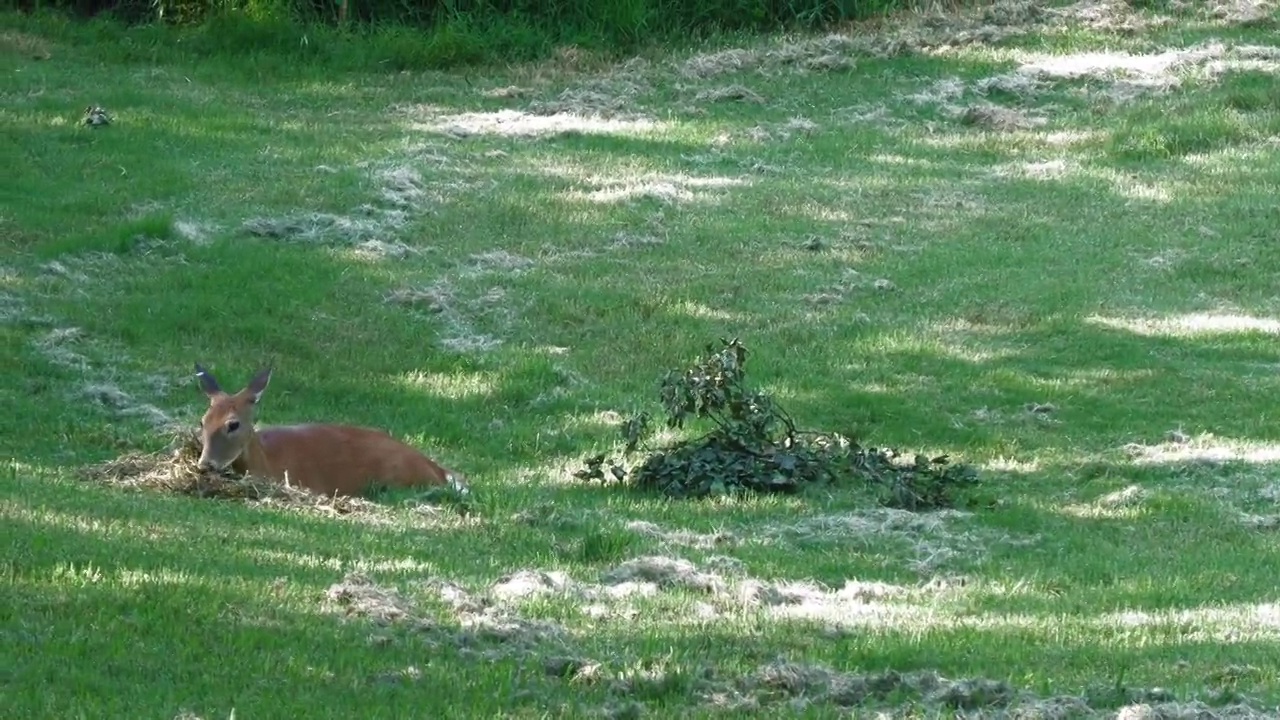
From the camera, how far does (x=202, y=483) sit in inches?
415

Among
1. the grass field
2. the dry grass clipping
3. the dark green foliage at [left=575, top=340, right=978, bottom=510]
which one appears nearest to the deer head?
the grass field

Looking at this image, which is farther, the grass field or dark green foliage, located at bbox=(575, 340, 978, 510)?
dark green foliage, located at bbox=(575, 340, 978, 510)

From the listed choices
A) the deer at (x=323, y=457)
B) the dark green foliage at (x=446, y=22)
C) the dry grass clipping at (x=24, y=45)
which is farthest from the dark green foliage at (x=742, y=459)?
the dry grass clipping at (x=24, y=45)

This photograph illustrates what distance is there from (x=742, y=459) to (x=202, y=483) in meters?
3.27

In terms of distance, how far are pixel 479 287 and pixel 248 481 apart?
218 inches

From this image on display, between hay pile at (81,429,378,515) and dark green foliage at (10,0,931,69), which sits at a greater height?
dark green foliage at (10,0,931,69)

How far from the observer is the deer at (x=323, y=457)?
426 inches

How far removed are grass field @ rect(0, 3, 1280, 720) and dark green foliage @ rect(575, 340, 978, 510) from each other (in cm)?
32

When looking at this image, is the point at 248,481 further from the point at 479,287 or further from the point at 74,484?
the point at 479,287

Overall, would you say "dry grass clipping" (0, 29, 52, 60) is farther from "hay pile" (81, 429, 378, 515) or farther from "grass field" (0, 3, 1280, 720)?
"hay pile" (81, 429, 378, 515)

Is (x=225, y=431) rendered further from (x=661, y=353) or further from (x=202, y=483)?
(x=661, y=353)

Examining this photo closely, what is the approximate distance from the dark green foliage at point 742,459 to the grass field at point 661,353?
1.05ft

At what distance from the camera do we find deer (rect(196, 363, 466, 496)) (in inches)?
426

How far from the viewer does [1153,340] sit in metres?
15.1
